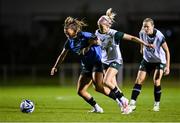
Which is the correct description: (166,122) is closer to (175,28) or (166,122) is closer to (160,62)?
(160,62)

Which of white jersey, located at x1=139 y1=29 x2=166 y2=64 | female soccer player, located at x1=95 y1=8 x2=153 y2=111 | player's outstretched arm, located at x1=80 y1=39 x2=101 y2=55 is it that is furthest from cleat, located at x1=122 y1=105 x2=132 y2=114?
white jersey, located at x1=139 y1=29 x2=166 y2=64

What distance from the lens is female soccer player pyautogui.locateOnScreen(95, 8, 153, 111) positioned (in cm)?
1328

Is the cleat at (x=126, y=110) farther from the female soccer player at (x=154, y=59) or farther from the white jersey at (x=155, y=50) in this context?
the white jersey at (x=155, y=50)

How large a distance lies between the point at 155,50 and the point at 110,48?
4.19ft

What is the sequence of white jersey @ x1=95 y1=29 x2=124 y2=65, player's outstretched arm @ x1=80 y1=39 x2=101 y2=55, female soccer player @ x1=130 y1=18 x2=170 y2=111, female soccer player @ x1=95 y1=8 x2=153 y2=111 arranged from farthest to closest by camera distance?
female soccer player @ x1=130 y1=18 x2=170 y2=111 < white jersey @ x1=95 y1=29 x2=124 y2=65 < female soccer player @ x1=95 y1=8 x2=153 y2=111 < player's outstretched arm @ x1=80 y1=39 x2=101 y2=55

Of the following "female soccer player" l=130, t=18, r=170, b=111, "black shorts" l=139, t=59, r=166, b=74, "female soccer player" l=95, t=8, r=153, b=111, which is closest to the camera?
"female soccer player" l=95, t=8, r=153, b=111

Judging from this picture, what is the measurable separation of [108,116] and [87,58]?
1.41m

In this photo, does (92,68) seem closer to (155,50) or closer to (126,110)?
(126,110)

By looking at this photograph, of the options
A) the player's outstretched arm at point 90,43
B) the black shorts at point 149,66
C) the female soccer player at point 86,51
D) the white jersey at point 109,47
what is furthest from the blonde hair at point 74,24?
the black shorts at point 149,66

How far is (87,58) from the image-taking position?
13.4 m

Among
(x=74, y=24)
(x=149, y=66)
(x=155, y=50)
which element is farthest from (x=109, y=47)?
(x=149, y=66)

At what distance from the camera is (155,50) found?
14367 millimetres

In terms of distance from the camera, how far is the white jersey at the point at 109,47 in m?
13.4

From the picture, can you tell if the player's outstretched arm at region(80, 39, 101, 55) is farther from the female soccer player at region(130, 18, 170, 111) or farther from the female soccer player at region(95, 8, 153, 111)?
the female soccer player at region(130, 18, 170, 111)
